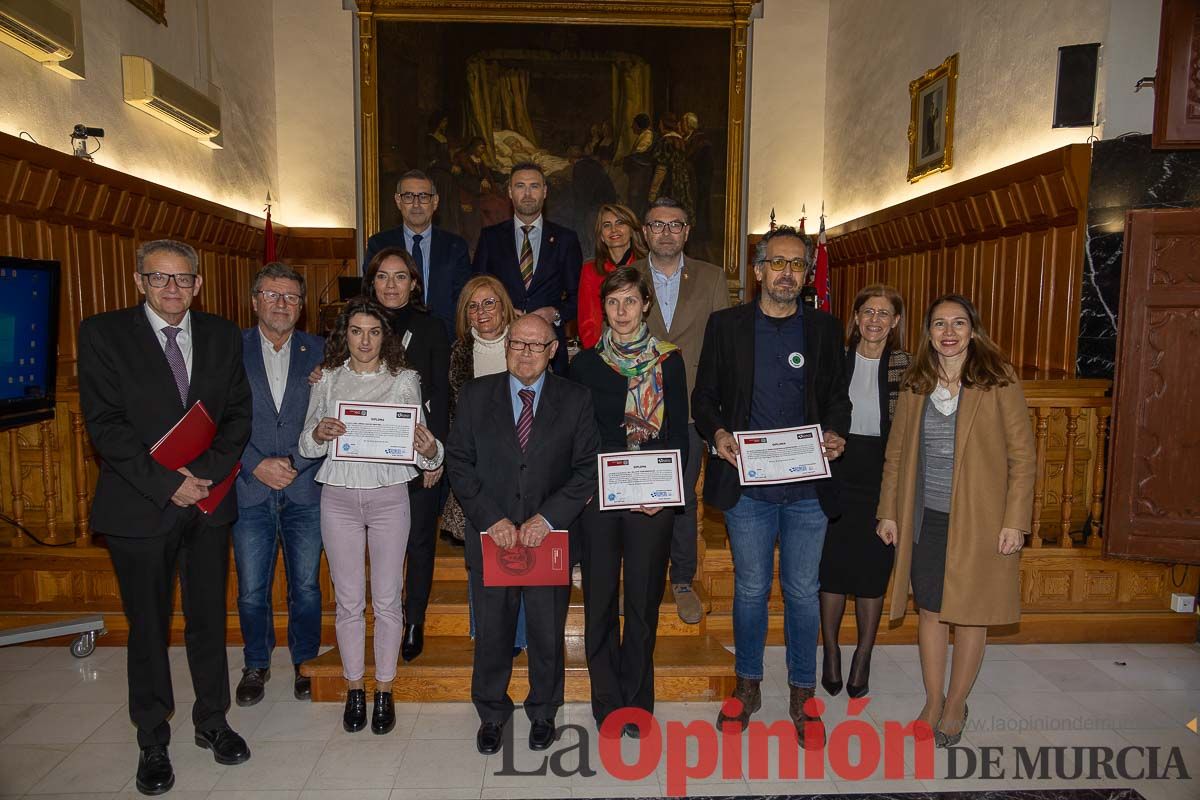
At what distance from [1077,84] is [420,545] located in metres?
4.61

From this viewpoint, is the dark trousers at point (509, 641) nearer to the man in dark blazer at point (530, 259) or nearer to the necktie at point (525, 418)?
the necktie at point (525, 418)

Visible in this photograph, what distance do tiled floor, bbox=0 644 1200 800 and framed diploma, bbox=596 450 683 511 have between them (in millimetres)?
1002

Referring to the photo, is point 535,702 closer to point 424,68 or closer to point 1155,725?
point 1155,725

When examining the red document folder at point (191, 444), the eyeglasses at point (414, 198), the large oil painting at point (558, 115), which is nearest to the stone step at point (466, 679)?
the red document folder at point (191, 444)

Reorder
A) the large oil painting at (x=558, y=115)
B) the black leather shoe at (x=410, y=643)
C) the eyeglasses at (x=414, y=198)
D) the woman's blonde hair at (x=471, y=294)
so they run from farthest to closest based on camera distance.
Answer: the large oil painting at (x=558, y=115) < the eyeglasses at (x=414, y=198) < the black leather shoe at (x=410, y=643) < the woman's blonde hair at (x=471, y=294)

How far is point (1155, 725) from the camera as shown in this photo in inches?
124

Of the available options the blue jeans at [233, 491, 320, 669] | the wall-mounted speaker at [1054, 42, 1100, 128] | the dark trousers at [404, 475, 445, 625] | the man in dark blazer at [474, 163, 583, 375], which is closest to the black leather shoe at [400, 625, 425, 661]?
Answer: the dark trousers at [404, 475, 445, 625]

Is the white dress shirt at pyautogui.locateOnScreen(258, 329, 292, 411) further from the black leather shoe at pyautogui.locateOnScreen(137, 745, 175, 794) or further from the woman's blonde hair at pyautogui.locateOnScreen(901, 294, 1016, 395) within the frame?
the woman's blonde hair at pyautogui.locateOnScreen(901, 294, 1016, 395)

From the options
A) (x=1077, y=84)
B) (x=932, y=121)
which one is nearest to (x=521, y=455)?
(x=1077, y=84)

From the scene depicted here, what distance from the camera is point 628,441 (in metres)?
2.75

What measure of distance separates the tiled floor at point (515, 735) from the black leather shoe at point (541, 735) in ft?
0.14

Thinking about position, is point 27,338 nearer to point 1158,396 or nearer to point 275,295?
point 275,295

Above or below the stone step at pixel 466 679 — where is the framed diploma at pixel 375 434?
above

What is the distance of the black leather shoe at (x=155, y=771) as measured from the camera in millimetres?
2629
